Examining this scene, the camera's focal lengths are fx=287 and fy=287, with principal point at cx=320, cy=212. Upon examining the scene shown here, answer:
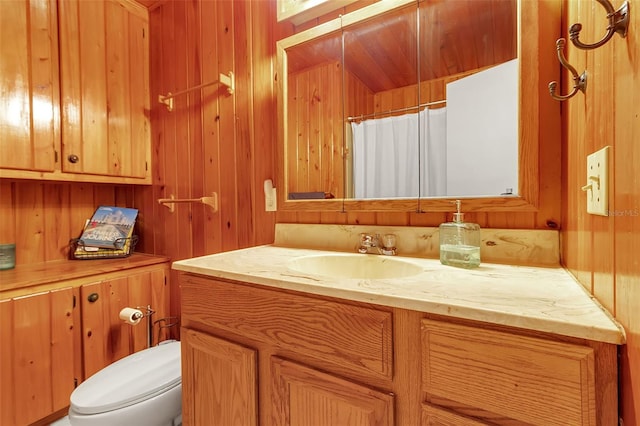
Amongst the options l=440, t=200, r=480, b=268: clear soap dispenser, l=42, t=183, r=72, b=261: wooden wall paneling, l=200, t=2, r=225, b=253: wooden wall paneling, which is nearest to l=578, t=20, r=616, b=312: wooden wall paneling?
l=440, t=200, r=480, b=268: clear soap dispenser

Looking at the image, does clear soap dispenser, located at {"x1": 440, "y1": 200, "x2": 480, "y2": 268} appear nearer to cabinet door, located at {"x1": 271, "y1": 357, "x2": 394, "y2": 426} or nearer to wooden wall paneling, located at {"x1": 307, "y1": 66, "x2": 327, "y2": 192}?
cabinet door, located at {"x1": 271, "y1": 357, "x2": 394, "y2": 426}

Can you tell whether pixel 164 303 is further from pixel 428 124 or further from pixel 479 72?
pixel 479 72

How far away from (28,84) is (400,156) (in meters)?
1.67

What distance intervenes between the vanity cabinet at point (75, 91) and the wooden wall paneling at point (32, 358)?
1.90 feet

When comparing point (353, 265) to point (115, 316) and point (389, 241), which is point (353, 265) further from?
point (115, 316)

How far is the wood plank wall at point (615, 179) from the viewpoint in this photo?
0.36 metres

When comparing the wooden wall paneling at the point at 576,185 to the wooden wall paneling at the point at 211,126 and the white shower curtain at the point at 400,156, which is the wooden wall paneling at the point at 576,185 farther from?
the wooden wall paneling at the point at 211,126

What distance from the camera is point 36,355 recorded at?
3.86ft

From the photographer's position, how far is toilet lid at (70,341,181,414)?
92cm

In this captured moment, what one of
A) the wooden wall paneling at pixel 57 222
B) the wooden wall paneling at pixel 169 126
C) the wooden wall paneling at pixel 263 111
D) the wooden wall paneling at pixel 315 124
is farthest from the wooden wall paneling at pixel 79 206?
the wooden wall paneling at pixel 315 124

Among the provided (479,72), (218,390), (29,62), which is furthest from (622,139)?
(29,62)

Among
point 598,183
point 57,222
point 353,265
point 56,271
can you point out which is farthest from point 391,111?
point 57,222

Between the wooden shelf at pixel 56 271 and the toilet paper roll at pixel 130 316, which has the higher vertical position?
the wooden shelf at pixel 56 271

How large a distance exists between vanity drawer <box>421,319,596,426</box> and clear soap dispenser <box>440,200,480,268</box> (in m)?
0.32
